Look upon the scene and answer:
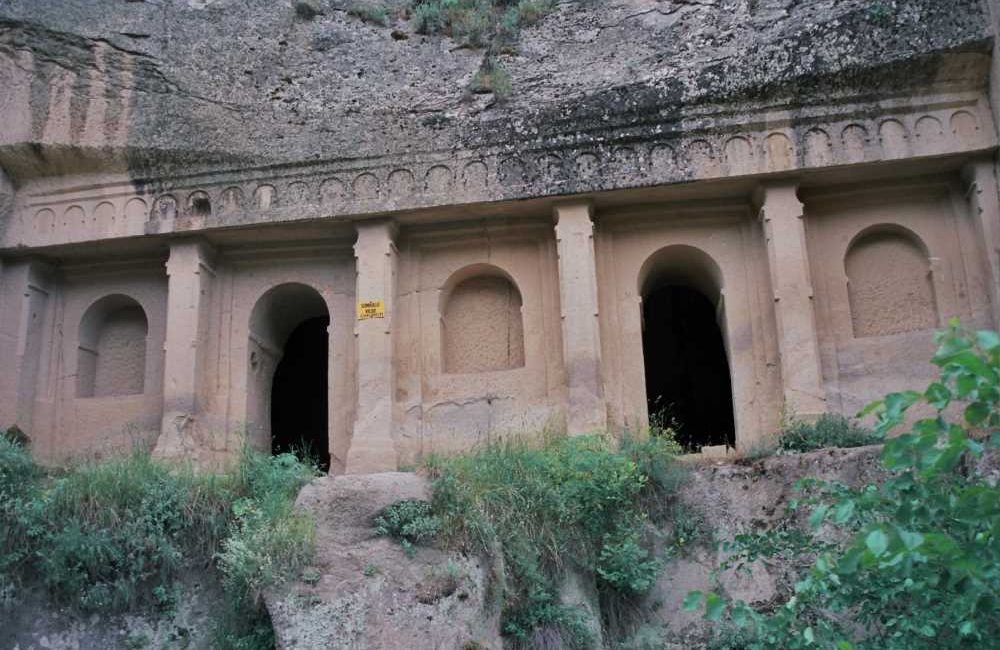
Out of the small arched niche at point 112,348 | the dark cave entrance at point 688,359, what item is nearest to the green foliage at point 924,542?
the small arched niche at point 112,348

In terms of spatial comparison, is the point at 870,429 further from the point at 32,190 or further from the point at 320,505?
the point at 32,190

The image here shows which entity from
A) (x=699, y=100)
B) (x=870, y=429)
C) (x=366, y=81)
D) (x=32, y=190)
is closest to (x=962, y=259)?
(x=870, y=429)

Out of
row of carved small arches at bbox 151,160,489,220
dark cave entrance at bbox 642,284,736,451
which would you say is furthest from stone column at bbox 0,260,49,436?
dark cave entrance at bbox 642,284,736,451

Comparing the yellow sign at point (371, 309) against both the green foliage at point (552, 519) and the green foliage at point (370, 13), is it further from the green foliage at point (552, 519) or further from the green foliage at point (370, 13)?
the green foliage at point (370, 13)

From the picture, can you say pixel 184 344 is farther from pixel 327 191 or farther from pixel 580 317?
pixel 580 317

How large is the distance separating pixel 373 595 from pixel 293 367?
9.36 meters

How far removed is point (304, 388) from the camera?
16.7 meters

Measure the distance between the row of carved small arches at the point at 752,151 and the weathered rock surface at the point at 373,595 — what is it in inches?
173

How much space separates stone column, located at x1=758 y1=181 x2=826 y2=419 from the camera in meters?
10.6

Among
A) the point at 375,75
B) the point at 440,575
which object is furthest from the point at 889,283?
the point at 440,575

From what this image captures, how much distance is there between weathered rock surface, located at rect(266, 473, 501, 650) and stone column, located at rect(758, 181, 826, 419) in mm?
4008

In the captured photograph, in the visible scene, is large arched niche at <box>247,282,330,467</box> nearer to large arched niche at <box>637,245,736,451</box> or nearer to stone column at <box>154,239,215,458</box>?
stone column at <box>154,239,215,458</box>

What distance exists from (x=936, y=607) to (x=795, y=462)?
165 inches

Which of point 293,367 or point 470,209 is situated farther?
point 293,367
